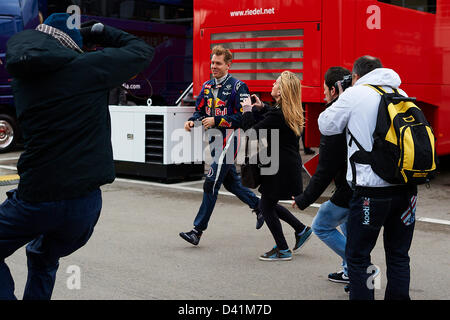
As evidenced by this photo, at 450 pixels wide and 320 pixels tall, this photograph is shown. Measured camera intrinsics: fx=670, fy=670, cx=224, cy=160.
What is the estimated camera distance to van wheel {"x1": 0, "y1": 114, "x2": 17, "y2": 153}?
49.6ft

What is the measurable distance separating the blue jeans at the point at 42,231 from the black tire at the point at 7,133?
12.3 m

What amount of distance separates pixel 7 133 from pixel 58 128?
12.7 m

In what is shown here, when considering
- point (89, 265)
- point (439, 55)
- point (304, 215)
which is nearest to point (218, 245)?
point (89, 265)

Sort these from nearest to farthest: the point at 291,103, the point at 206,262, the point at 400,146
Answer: the point at 400,146
the point at 291,103
the point at 206,262

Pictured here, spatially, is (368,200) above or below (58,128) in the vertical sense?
below

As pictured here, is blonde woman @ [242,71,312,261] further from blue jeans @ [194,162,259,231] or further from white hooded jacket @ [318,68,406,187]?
white hooded jacket @ [318,68,406,187]

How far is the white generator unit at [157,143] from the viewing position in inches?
408

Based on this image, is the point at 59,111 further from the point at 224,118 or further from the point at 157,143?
the point at 157,143

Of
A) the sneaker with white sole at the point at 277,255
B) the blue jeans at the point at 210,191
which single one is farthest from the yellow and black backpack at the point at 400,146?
the blue jeans at the point at 210,191

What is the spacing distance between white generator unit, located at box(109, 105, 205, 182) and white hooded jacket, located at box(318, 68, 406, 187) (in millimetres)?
6420

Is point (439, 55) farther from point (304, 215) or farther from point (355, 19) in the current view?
point (304, 215)

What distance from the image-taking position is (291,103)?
5.57 m

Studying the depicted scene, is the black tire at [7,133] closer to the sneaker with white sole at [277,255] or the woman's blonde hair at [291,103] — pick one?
the sneaker with white sole at [277,255]

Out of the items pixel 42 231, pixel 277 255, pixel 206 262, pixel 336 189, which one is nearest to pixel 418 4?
pixel 277 255
